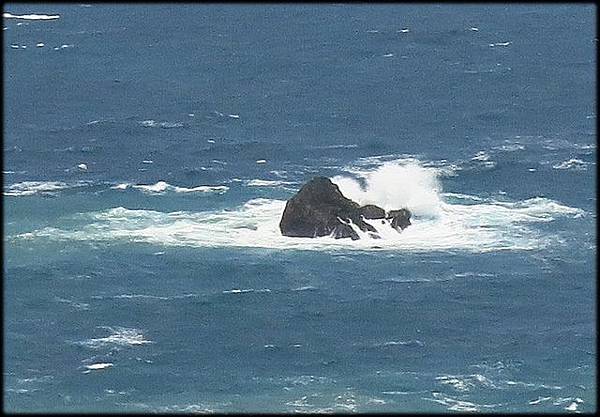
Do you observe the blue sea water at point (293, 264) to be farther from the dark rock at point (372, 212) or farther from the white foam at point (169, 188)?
the dark rock at point (372, 212)

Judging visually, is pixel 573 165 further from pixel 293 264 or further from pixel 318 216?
pixel 293 264

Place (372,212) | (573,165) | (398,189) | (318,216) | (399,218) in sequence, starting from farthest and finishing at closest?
(573,165), (398,189), (372,212), (399,218), (318,216)

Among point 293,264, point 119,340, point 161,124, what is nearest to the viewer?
point 119,340

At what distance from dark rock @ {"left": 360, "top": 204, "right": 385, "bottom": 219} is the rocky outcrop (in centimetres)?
151

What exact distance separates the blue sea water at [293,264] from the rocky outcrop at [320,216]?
1608 mm

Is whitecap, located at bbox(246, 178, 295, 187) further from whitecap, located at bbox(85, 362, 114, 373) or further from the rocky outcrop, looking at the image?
whitecap, located at bbox(85, 362, 114, 373)

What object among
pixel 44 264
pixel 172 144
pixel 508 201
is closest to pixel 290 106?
pixel 172 144

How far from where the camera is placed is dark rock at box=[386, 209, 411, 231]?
147750mm

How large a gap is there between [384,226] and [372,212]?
6.48 feet

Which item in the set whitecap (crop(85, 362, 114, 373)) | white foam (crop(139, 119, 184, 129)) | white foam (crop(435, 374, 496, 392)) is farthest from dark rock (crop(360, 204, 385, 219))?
white foam (crop(139, 119, 184, 129))

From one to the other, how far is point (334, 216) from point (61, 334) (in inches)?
1234

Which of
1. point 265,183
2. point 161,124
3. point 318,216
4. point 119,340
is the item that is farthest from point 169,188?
point 119,340

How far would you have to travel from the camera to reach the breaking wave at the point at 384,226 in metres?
144

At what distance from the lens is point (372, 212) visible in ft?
487
